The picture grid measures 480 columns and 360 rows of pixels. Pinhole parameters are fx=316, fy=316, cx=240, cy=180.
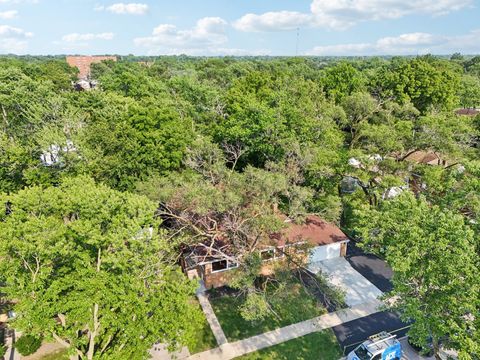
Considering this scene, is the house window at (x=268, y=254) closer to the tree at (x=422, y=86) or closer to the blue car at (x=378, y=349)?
the blue car at (x=378, y=349)

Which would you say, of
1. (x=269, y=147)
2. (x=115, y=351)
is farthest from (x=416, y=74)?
(x=115, y=351)

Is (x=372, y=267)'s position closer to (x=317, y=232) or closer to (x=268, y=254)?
(x=317, y=232)

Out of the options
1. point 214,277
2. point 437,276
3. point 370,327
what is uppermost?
point 437,276

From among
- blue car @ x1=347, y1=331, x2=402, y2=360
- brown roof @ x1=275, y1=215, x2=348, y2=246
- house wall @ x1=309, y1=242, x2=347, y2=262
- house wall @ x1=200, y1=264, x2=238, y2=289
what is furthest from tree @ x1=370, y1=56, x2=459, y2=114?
blue car @ x1=347, y1=331, x2=402, y2=360

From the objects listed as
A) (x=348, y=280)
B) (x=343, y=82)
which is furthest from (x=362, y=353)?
(x=343, y=82)

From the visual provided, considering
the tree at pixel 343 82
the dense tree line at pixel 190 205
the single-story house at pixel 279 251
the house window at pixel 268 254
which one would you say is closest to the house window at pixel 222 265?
the single-story house at pixel 279 251

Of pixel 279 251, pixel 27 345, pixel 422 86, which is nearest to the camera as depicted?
pixel 27 345

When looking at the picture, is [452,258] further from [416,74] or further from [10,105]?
[10,105]
